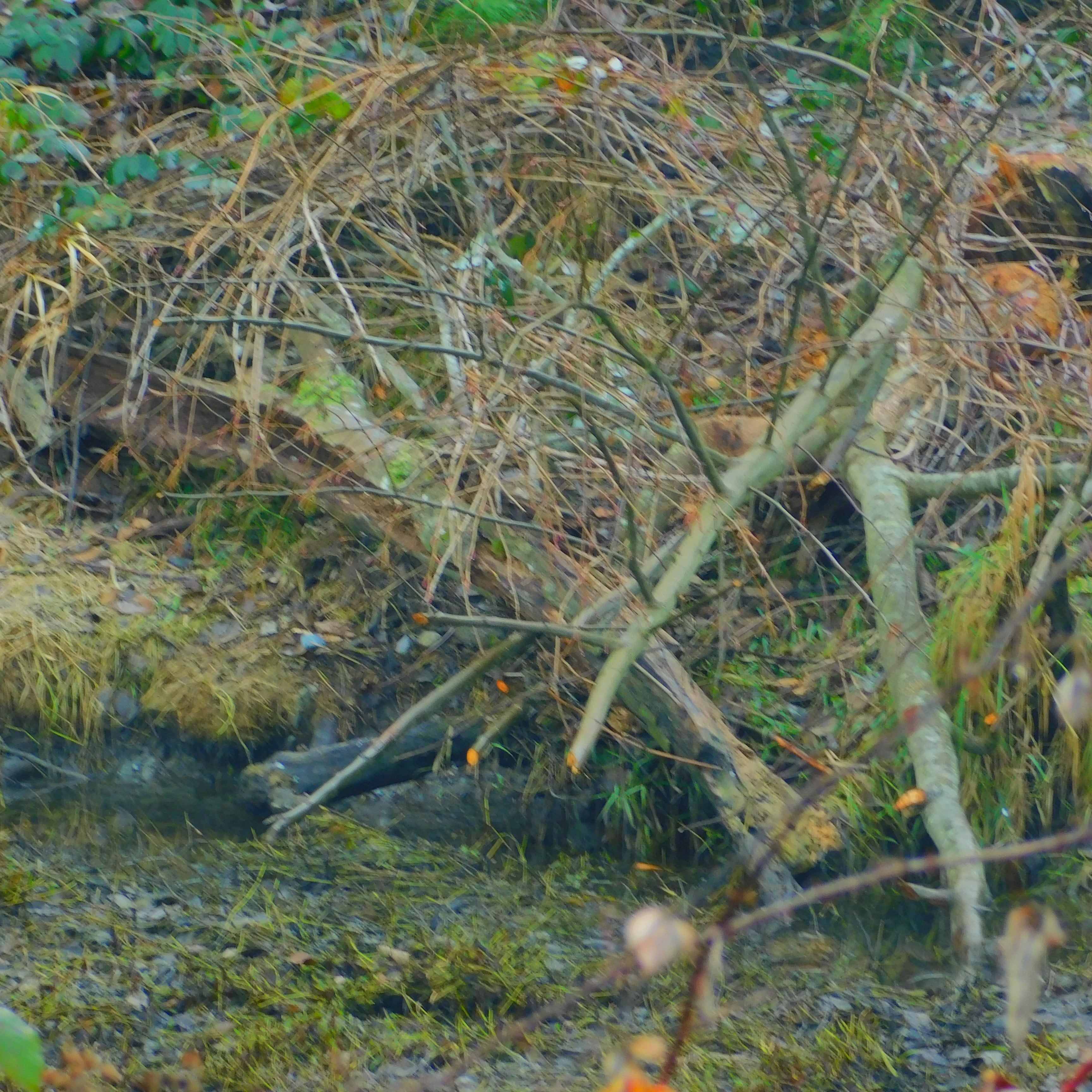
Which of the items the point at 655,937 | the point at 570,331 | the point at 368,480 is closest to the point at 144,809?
the point at 368,480

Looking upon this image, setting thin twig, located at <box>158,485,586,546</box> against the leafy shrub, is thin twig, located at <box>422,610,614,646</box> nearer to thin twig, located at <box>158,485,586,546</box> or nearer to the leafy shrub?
thin twig, located at <box>158,485,586,546</box>

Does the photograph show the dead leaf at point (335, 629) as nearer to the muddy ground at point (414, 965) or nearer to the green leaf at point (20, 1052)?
Result: the muddy ground at point (414, 965)

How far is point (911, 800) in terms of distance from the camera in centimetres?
287

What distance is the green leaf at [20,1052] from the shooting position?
107 centimetres

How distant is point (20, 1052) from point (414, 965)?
102 inches

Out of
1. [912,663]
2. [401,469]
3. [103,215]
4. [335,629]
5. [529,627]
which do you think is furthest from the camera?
[103,215]

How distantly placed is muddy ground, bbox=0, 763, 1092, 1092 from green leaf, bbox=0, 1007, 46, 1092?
1.99 metres

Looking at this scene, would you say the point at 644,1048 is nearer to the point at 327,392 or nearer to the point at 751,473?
the point at 751,473

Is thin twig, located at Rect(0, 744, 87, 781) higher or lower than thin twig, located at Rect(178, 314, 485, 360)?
lower

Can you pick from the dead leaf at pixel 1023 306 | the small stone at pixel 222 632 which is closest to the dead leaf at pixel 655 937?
the dead leaf at pixel 1023 306

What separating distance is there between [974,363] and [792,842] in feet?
5.37

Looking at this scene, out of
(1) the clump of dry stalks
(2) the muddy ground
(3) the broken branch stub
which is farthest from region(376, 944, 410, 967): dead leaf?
(1) the clump of dry stalks

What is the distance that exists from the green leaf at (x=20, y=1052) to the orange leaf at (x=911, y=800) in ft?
6.38

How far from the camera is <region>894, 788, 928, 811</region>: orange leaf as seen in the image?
278 centimetres
